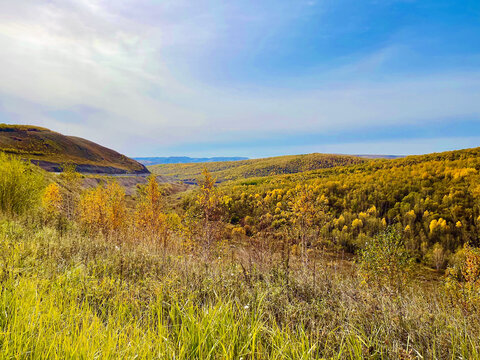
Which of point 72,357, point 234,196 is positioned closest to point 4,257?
point 72,357

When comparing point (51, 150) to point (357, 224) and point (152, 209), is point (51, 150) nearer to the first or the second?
point (152, 209)

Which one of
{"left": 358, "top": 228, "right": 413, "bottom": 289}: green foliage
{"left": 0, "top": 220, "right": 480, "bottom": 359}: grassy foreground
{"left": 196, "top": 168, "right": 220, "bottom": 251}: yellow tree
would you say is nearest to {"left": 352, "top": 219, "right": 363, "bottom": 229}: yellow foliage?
{"left": 358, "top": 228, "right": 413, "bottom": 289}: green foliage

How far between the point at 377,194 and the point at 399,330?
24.9 metres

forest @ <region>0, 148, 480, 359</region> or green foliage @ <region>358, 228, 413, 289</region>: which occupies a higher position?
forest @ <region>0, 148, 480, 359</region>

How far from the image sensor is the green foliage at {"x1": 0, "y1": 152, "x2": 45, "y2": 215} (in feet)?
34.6

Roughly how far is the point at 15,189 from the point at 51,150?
4687 inches

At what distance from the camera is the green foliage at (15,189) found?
10555mm

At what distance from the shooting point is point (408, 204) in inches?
804

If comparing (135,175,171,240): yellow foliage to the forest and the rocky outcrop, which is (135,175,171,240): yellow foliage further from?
the rocky outcrop

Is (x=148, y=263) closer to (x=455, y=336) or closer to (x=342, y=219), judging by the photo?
(x=455, y=336)

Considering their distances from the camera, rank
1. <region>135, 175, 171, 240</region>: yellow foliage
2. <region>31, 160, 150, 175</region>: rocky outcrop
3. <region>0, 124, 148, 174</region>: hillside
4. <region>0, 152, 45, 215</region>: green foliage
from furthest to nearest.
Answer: <region>0, 124, 148, 174</region>: hillside, <region>31, 160, 150, 175</region>: rocky outcrop, <region>135, 175, 171, 240</region>: yellow foliage, <region>0, 152, 45, 215</region>: green foliage

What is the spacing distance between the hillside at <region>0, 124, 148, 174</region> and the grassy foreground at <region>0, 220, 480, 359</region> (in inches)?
3694

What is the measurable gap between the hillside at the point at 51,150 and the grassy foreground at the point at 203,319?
9383cm

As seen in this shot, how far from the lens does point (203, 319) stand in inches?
79.0
